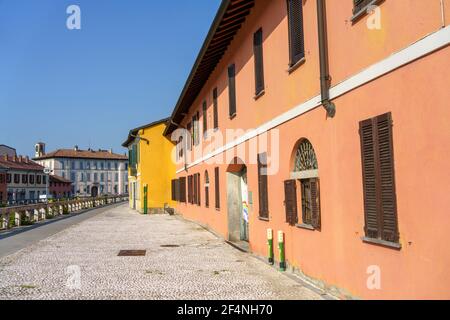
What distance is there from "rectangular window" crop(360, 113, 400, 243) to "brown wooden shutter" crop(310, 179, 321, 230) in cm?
154

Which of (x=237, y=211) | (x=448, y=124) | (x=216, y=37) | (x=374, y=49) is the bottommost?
(x=237, y=211)

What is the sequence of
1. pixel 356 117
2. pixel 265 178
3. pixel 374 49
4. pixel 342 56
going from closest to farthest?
pixel 374 49
pixel 356 117
pixel 342 56
pixel 265 178

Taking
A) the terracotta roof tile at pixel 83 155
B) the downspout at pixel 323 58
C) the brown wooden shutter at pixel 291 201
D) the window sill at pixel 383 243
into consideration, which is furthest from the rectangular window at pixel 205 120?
the terracotta roof tile at pixel 83 155

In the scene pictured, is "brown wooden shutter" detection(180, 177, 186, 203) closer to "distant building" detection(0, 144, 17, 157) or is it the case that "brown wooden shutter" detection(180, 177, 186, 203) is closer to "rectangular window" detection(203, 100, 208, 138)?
"rectangular window" detection(203, 100, 208, 138)

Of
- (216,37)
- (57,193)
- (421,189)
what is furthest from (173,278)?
(57,193)

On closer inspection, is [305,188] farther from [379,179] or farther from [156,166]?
[156,166]

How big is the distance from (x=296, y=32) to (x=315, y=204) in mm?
3031

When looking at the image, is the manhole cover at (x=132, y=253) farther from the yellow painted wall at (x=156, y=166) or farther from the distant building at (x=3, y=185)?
the distant building at (x=3, y=185)

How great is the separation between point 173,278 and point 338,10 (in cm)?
525

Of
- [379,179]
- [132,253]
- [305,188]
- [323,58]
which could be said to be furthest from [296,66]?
[132,253]

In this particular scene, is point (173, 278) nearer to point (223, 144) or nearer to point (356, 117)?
point (356, 117)

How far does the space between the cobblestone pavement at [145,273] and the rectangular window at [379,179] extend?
68.9 inches

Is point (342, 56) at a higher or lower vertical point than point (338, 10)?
lower

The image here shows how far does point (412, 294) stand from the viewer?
4.80 metres
